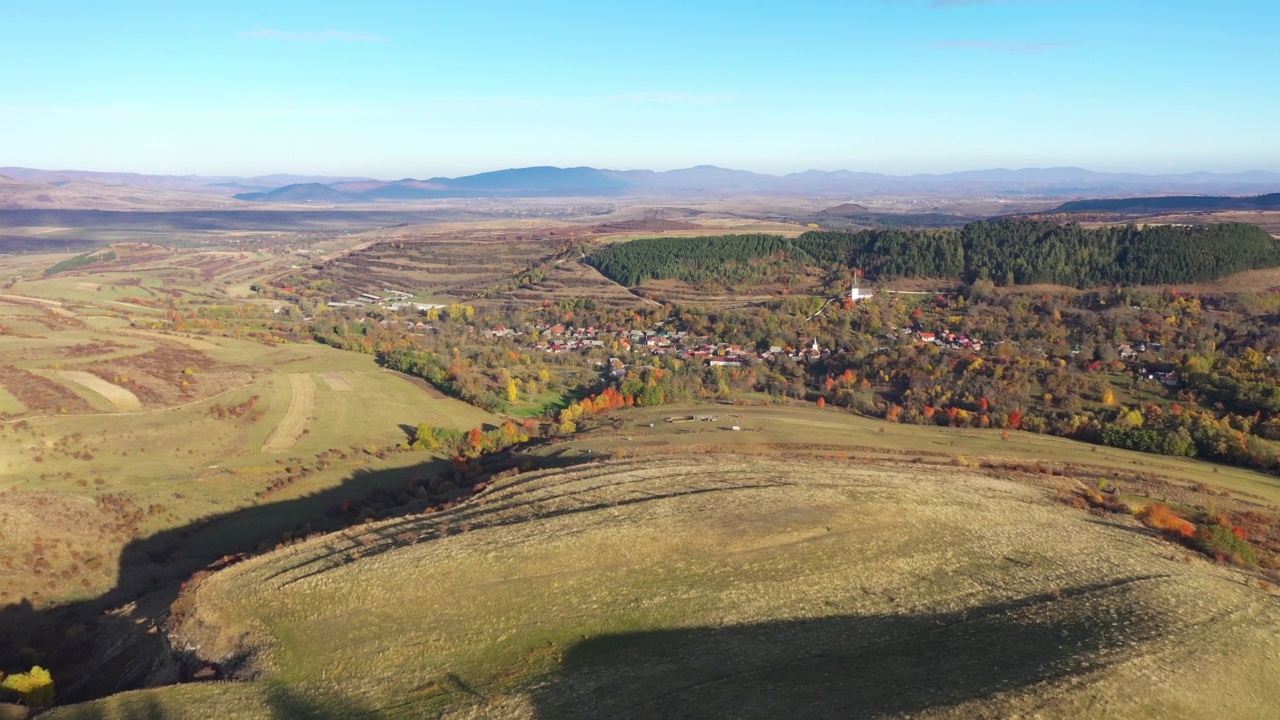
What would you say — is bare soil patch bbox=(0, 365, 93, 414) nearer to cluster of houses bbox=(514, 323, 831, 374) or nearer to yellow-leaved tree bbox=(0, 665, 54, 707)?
yellow-leaved tree bbox=(0, 665, 54, 707)

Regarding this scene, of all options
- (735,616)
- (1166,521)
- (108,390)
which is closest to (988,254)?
(1166,521)

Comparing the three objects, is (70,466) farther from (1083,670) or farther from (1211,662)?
(1211,662)

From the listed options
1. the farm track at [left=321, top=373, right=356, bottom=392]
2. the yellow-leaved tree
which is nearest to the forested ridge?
the farm track at [left=321, top=373, right=356, bottom=392]

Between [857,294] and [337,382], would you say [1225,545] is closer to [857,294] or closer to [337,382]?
[337,382]

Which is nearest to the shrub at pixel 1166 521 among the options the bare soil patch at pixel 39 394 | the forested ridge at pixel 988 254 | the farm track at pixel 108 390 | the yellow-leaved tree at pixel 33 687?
the yellow-leaved tree at pixel 33 687

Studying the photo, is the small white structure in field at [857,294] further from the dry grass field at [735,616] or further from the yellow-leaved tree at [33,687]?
the yellow-leaved tree at [33,687]

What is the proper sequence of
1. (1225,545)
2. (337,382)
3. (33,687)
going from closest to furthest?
(33,687), (1225,545), (337,382)
